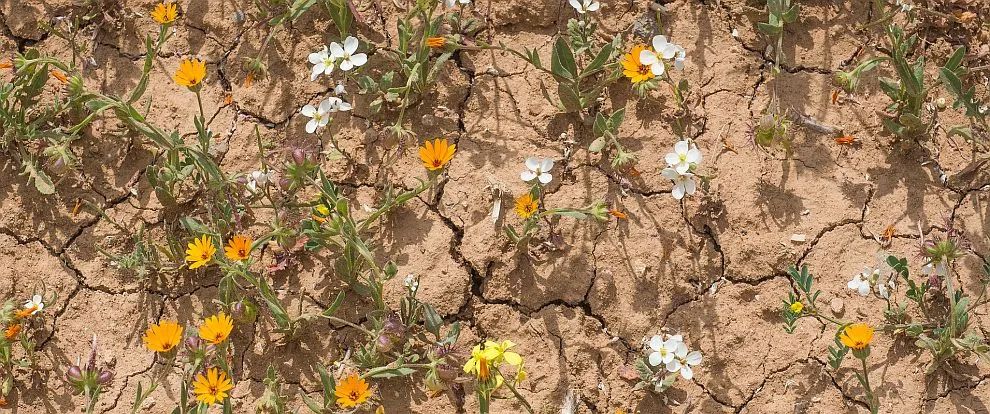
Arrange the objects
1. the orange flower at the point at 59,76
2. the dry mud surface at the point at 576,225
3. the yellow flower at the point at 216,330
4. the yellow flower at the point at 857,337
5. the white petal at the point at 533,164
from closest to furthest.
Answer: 1. the yellow flower at the point at 857,337
2. the yellow flower at the point at 216,330
3. the dry mud surface at the point at 576,225
4. the white petal at the point at 533,164
5. the orange flower at the point at 59,76

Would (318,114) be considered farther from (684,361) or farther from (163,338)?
(684,361)

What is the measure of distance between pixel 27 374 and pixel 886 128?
3.89 metres

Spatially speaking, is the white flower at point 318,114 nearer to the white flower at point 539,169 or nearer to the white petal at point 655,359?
the white flower at point 539,169

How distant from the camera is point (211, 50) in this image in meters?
4.32

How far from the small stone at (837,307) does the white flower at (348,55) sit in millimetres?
2265

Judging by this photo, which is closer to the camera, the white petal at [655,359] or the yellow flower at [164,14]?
the white petal at [655,359]

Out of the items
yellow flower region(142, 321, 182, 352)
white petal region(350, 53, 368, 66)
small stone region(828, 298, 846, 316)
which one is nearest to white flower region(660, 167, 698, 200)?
small stone region(828, 298, 846, 316)

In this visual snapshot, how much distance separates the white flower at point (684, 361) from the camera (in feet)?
11.8

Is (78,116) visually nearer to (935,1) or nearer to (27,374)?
(27,374)

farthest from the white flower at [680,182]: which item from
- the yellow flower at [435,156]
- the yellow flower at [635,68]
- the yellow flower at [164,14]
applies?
the yellow flower at [164,14]

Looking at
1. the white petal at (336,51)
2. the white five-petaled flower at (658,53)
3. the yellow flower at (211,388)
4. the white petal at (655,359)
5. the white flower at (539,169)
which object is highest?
the white petal at (336,51)

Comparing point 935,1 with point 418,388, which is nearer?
point 418,388

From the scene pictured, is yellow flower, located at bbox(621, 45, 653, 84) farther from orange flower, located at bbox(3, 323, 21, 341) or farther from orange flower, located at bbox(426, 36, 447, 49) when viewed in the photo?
orange flower, located at bbox(3, 323, 21, 341)

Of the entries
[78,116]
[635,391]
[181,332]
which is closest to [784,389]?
[635,391]
